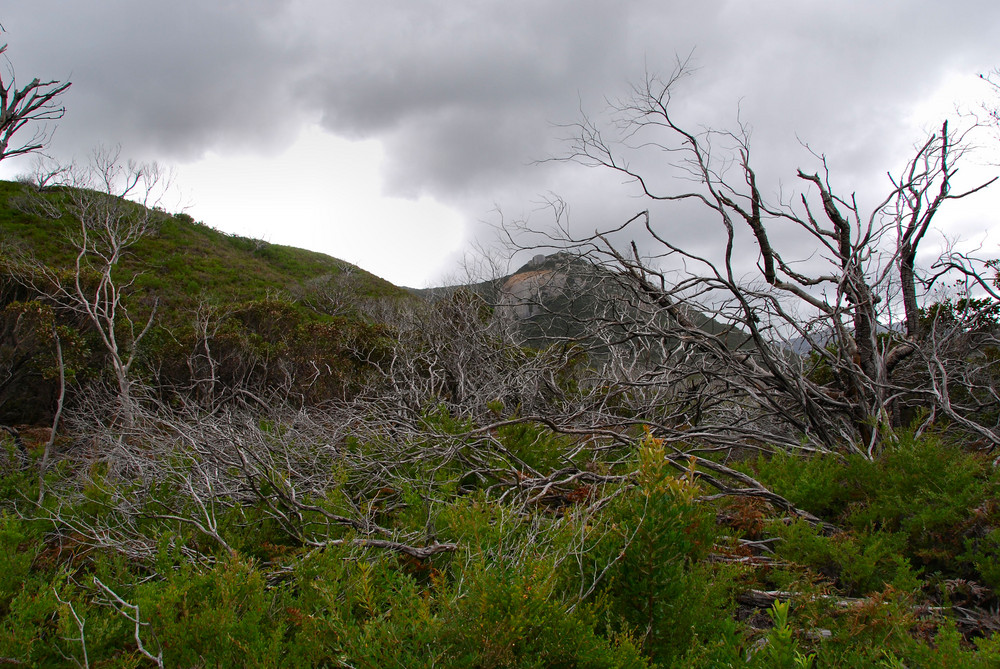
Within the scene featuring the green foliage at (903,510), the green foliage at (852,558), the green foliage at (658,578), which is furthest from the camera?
the green foliage at (903,510)

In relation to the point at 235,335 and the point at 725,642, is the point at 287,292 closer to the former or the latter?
the point at 235,335

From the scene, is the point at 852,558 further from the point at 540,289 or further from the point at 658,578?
the point at 540,289

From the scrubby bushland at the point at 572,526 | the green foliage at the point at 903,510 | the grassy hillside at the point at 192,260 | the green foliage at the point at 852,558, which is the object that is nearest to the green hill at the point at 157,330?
the grassy hillside at the point at 192,260

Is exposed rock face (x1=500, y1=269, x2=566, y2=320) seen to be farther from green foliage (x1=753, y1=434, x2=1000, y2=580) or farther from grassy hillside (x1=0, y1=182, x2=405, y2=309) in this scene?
grassy hillside (x1=0, y1=182, x2=405, y2=309)

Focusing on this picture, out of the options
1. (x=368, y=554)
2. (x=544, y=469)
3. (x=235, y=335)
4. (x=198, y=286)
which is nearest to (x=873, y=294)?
(x=544, y=469)

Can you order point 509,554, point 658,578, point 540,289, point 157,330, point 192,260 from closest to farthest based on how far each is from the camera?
1. point 658,578
2. point 509,554
3. point 540,289
4. point 157,330
5. point 192,260

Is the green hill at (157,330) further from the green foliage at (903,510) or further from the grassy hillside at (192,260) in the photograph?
the green foliage at (903,510)

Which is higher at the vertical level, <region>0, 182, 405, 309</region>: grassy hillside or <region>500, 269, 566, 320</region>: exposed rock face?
<region>0, 182, 405, 309</region>: grassy hillside

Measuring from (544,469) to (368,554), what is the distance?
177 centimetres

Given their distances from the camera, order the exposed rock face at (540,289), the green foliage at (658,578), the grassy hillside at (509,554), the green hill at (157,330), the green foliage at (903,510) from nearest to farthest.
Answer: the grassy hillside at (509,554) → the green foliage at (658,578) → the green foliage at (903,510) → the exposed rock face at (540,289) → the green hill at (157,330)

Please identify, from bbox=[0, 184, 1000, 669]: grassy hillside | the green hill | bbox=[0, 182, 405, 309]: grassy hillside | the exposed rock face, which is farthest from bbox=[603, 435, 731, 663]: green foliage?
bbox=[0, 182, 405, 309]: grassy hillside

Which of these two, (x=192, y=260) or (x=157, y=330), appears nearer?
(x=157, y=330)

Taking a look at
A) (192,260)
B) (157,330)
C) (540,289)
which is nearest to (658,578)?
(540,289)

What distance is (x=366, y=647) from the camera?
127 centimetres
